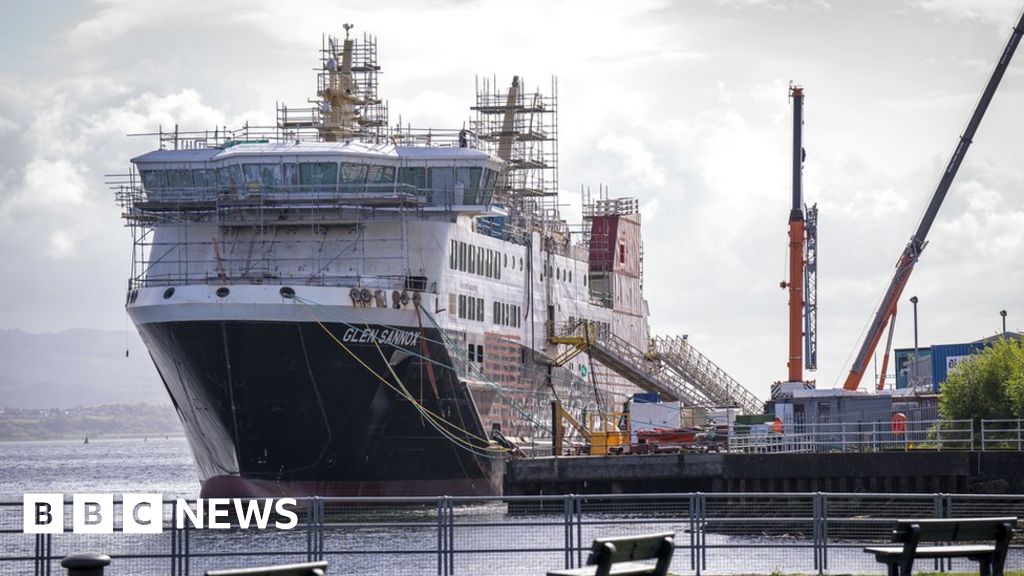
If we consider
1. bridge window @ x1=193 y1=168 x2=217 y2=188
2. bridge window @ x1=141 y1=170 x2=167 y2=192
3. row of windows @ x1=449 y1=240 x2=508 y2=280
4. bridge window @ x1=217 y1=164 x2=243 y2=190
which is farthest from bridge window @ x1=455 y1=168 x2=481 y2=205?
bridge window @ x1=141 y1=170 x2=167 y2=192

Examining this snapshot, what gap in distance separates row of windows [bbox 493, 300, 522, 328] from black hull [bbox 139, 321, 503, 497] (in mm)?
6846

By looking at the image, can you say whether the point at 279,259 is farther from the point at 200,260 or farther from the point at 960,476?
the point at 960,476

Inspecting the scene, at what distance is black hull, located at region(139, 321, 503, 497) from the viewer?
5359cm

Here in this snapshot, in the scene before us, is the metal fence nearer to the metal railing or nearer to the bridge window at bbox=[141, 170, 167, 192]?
the metal railing

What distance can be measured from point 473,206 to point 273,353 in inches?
333

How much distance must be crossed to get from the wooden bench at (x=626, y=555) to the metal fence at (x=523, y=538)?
4824mm

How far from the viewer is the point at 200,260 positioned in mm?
58062

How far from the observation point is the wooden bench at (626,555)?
65.7 ft

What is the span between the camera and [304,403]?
5394cm

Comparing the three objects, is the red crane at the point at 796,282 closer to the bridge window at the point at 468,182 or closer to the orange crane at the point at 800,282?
the orange crane at the point at 800,282

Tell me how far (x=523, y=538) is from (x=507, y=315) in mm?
23440

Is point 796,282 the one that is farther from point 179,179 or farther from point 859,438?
point 179,179

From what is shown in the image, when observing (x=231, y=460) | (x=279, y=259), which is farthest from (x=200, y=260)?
(x=231, y=460)

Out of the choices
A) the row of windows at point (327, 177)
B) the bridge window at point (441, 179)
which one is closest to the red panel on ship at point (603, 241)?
the row of windows at point (327, 177)
